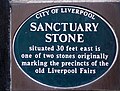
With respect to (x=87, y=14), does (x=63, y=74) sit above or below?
below

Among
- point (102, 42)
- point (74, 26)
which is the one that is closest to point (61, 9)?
point (74, 26)

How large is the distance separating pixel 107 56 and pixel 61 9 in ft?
1.75

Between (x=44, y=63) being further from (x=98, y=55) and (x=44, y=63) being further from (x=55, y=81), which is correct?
(x=98, y=55)

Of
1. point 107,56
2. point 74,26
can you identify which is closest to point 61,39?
point 74,26

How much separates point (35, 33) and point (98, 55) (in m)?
0.54

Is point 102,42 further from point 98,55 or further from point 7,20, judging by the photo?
point 7,20

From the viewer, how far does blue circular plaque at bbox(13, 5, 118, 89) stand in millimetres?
3922

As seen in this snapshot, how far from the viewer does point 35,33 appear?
3.95 metres

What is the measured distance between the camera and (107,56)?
3918 millimetres

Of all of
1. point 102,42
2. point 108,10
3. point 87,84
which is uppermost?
point 108,10

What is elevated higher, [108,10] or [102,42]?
[108,10]

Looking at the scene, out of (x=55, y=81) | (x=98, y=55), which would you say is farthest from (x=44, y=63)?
(x=98, y=55)

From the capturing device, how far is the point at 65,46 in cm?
394

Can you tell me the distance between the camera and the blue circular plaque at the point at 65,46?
3.92 m
